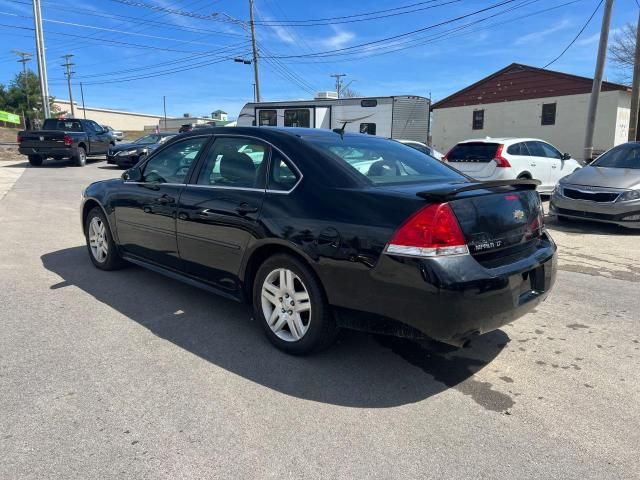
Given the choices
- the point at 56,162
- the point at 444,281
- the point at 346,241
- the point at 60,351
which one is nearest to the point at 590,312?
the point at 444,281

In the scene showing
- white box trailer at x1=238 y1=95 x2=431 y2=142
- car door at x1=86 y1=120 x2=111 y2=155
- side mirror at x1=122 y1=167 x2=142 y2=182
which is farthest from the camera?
car door at x1=86 y1=120 x2=111 y2=155

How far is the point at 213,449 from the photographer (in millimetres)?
2504

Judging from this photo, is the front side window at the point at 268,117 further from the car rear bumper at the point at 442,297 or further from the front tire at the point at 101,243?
the car rear bumper at the point at 442,297

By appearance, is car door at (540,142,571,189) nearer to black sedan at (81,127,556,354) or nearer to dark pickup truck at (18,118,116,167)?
black sedan at (81,127,556,354)

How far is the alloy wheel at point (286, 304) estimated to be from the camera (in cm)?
338

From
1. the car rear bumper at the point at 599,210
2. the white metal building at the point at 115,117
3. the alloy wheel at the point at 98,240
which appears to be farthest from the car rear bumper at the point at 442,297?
the white metal building at the point at 115,117

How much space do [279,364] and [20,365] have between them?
5.64ft

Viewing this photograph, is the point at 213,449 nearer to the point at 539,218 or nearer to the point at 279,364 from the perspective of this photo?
the point at 279,364

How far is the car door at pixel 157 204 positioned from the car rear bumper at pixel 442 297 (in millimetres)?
2053

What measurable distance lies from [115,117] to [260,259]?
10877cm

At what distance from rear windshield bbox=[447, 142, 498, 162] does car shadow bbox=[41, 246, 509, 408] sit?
789cm

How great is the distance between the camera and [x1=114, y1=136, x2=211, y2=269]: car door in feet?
14.3

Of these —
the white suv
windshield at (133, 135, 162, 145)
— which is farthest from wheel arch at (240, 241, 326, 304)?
windshield at (133, 135, 162, 145)

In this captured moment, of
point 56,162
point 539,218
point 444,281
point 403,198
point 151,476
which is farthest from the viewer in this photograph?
point 56,162
